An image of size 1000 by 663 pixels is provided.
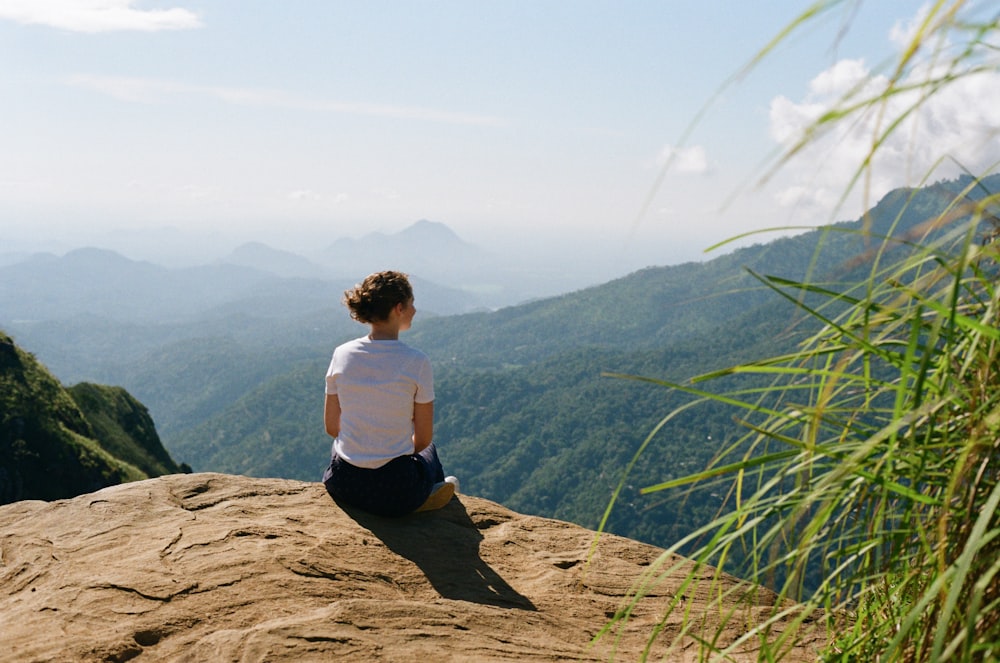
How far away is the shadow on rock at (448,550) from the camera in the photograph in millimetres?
3594

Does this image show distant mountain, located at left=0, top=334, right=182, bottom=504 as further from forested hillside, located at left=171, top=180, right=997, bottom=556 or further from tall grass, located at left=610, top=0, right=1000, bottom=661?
forested hillside, located at left=171, top=180, right=997, bottom=556

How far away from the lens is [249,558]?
358 centimetres

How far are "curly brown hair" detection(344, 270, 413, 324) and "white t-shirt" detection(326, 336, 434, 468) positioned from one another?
0.17 meters

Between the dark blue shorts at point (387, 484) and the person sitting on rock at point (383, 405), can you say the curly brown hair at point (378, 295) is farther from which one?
the dark blue shorts at point (387, 484)

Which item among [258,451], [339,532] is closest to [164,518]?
[339,532]

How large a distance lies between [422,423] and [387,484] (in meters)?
0.41

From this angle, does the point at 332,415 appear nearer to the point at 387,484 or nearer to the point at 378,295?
the point at 387,484

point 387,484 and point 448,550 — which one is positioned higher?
point 387,484

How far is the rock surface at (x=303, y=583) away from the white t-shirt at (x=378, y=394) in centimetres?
45

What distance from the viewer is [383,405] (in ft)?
14.3

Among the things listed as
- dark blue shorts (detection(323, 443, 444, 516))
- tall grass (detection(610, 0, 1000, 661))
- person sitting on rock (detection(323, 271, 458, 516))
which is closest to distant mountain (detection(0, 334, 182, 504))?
dark blue shorts (detection(323, 443, 444, 516))

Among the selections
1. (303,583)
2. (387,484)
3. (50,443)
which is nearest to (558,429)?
(50,443)

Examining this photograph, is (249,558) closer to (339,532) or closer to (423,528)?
(339,532)

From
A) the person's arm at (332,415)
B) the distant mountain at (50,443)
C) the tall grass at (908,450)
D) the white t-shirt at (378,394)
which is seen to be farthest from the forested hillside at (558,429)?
the tall grass at (908,450)
